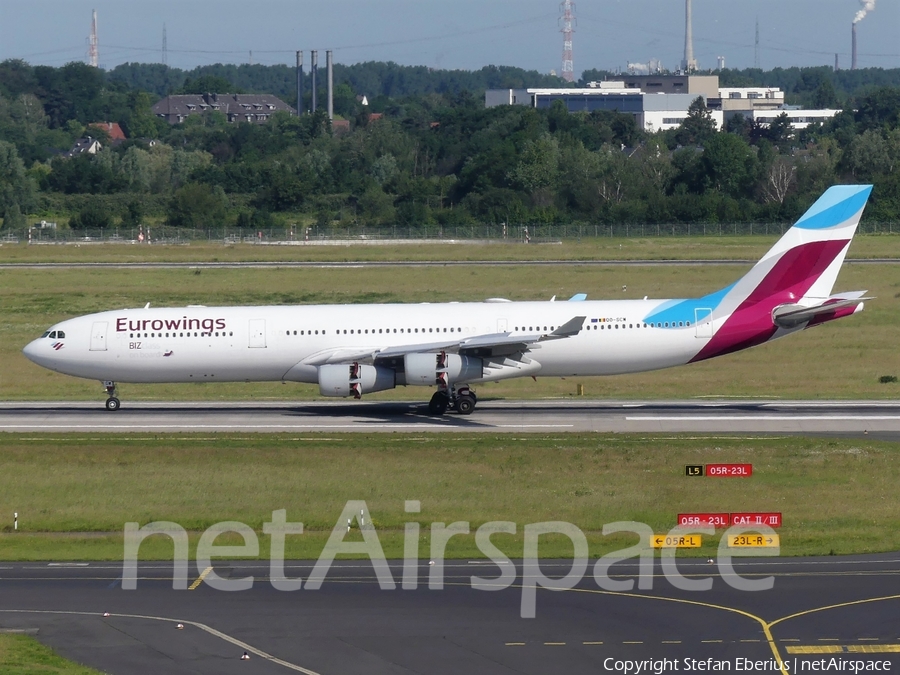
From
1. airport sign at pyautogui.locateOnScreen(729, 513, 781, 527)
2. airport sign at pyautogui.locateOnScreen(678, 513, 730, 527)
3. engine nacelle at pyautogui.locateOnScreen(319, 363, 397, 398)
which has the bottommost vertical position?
airport sign at pyautogui.locateOnScreen(729, 513, 781, 527)

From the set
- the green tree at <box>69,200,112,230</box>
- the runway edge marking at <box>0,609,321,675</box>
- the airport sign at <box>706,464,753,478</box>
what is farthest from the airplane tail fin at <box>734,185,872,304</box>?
the green tree at <box>69,200,112,230</box>

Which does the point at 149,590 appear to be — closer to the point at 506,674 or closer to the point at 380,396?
the point at 506,674

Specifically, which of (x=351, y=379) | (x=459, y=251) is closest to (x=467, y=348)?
(x=351, y=379)

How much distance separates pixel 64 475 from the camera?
35.7m

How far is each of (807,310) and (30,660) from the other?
32261 mm

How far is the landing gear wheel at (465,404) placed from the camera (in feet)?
149

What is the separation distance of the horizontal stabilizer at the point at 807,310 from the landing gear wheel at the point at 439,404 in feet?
41.1

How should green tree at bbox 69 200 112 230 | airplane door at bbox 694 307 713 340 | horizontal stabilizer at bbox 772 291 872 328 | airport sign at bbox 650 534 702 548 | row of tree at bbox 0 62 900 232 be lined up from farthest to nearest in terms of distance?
row of tree at bbox 0 62 900 232 → green tree at bbox 69 200 112 230 → airplane door at bbox 694 307 713 340 → horizontal stabilizer at bbox 772 291 872 328 → airport sign at bbox 650 534 702 548

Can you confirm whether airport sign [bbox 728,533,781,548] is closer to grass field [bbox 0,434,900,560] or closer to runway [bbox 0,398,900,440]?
grass field [bbox 0,434,900,560]

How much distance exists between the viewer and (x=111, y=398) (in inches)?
1892

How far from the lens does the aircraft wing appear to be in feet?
143

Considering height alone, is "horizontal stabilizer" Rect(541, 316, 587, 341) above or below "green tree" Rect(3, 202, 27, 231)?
below

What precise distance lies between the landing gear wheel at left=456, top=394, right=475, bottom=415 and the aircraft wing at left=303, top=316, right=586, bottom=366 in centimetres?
185

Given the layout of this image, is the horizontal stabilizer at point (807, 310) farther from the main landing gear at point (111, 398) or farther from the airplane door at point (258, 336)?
the main landing gear at point (111, 398)
